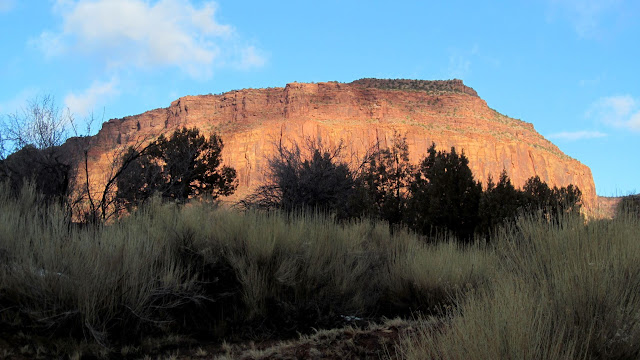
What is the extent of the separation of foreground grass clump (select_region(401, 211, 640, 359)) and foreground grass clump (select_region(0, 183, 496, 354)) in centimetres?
118

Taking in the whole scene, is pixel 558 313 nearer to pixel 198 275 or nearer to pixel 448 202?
pixel 198 275

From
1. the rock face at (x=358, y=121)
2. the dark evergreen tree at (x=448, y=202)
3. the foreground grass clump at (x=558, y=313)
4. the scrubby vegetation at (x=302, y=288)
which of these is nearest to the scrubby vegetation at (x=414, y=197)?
the dark evergreen tree at (x=448, y=202)

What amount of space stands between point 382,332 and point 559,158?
347ft

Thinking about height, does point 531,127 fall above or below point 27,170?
above

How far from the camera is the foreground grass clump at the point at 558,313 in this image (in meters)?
2.53

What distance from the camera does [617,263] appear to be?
3.91 m

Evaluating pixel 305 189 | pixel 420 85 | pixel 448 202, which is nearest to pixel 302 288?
pixel 305 189

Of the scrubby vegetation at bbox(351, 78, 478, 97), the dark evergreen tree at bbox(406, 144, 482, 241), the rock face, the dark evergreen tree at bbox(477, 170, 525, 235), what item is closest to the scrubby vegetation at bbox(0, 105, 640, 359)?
the dark evergreen tree at bbox(477, 170, 525, 235)

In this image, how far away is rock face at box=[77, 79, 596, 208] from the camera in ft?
261

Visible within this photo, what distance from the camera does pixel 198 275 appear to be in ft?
22.0

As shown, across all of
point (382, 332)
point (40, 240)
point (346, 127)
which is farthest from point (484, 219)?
point (346, 127)

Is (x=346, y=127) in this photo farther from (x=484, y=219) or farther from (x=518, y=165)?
(x=484, y=219)

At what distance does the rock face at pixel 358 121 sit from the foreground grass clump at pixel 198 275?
6812 centimetres

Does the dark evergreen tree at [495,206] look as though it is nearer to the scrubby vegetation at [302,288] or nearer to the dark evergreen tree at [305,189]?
the scrubby vegetation at [302,288]
